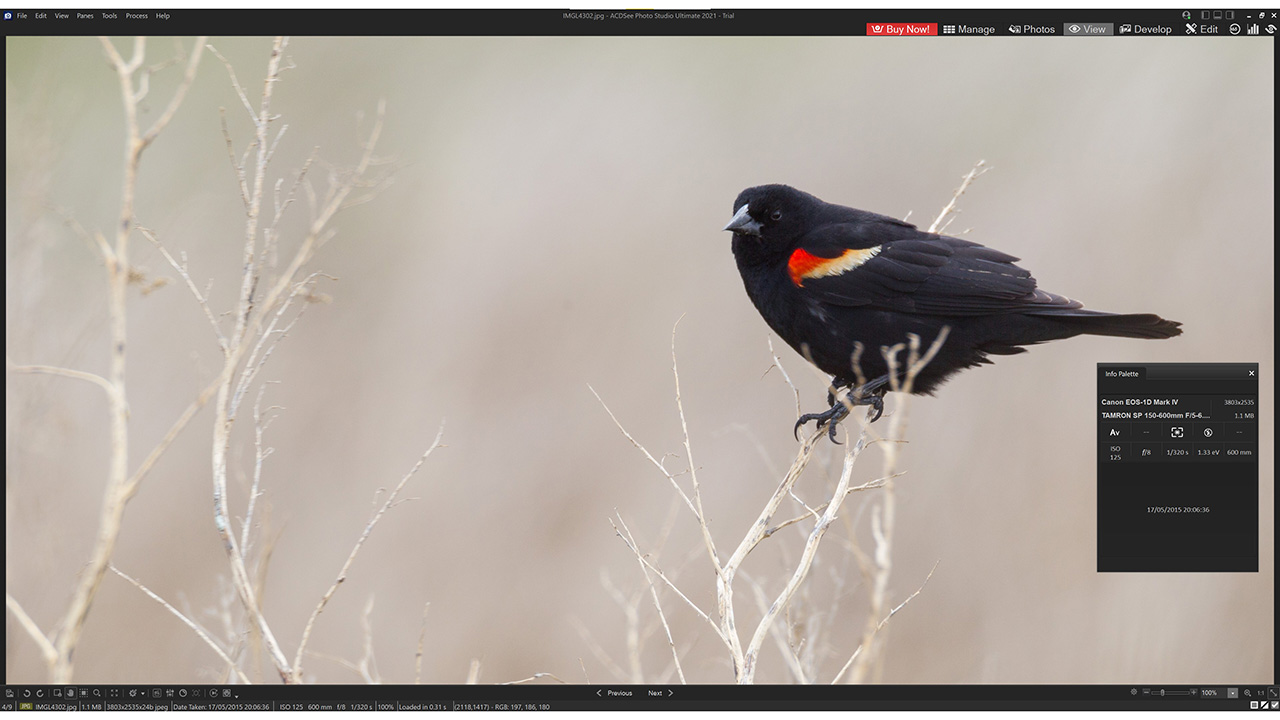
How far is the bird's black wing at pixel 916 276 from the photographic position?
3869mm

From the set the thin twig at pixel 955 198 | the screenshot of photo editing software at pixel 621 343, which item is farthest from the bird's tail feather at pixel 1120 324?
the screenshot of photo editing software at pixel 621 343

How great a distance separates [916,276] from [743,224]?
91cm

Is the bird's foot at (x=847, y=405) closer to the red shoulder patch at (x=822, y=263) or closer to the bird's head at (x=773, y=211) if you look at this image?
the red shoulder patch at (x=822, y=263)

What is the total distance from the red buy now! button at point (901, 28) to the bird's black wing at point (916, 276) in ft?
4.27

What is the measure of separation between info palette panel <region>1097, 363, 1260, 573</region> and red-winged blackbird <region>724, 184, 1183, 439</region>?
0.71 metres

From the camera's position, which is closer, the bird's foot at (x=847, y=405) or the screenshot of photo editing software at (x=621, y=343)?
the bird's foot at (x=847, y=405)

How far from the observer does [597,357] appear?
8203mm

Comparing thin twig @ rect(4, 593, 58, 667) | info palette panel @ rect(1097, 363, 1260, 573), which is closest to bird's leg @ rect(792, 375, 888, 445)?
info palette panel @ rect(1097, 363, 1260, 573)

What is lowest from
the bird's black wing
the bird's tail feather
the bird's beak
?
the bird's tail feather

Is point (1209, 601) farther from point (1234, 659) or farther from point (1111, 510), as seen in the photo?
point (1111, 510)

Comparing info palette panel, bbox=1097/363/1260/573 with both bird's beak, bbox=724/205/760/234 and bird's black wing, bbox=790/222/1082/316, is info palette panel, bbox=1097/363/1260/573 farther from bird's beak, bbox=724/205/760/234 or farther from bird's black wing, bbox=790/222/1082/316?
bird's beak, bbox=724/205/760/234

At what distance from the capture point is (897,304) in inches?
156

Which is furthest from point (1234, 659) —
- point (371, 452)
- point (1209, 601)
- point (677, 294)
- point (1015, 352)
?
point (371, 452)

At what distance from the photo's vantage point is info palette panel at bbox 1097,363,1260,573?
9.63ft
